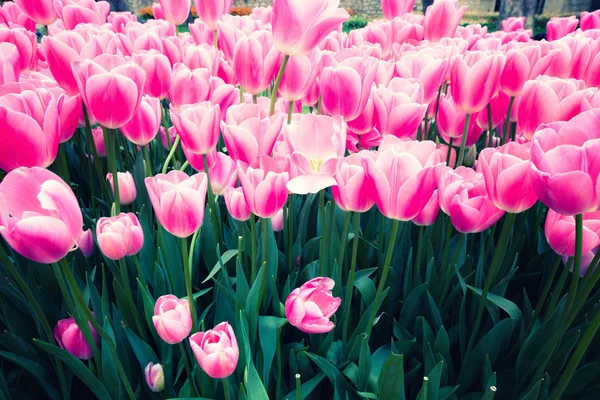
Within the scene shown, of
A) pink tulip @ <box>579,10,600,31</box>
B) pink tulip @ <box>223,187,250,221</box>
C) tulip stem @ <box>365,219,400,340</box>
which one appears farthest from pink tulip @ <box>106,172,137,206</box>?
pink tulip @ <box>579,10,600,31</box>

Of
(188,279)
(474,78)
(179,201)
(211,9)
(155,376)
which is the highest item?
(211,9)

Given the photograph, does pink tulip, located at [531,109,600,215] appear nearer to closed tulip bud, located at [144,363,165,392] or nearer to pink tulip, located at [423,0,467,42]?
closed tulip bud, located at [144,363,165,392]

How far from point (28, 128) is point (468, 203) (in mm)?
783

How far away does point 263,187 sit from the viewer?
722 mm

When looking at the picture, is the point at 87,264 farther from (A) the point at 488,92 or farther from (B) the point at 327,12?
(A) the point at 488,92

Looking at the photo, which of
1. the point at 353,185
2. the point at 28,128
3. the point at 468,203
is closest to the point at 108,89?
the point at 28,128

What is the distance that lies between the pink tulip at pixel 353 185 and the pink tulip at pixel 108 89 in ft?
1.39

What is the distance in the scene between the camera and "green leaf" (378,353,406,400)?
2.67ft

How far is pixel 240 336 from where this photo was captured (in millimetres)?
925

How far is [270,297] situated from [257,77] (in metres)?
0.51

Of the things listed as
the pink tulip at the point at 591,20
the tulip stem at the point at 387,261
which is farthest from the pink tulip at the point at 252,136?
the pink tulip at the point at 591,20

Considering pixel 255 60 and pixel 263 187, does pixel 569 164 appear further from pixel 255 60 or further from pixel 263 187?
pixel 255 60

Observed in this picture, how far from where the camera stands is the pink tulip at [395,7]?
188cm

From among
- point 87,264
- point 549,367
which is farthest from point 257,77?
point 549,367
